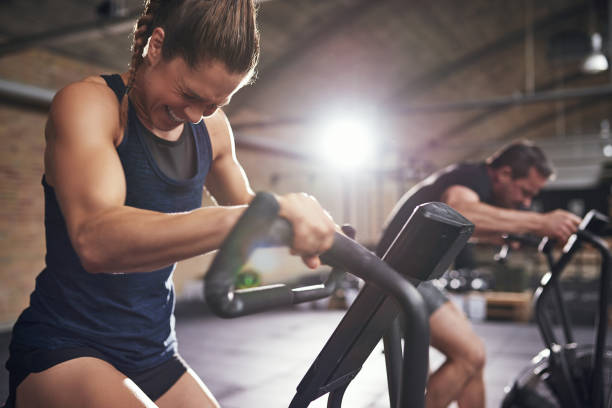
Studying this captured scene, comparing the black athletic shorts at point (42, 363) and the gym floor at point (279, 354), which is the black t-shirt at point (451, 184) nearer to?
the gym floor at point (279, 354)

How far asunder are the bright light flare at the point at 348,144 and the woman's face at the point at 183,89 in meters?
9.75

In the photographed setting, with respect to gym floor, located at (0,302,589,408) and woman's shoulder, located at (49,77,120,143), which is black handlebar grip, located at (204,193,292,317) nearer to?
woman's shoulder, located at (49,77,120,143)

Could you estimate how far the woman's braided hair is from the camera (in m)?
0.81

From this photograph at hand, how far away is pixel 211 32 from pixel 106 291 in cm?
50

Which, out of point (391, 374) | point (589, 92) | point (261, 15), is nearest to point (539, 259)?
point (589, 92)

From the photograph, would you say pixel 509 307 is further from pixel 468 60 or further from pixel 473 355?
pixel 468 60

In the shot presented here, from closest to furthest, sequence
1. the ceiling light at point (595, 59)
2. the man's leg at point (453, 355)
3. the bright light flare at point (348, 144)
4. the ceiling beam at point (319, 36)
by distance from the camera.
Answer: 1. the man's leg at point (453, 355)
2. the ceiling light at point (595, 59)
3. the ceiling beam at point (319, 36)
4. the bright light flare at point (348, 144)

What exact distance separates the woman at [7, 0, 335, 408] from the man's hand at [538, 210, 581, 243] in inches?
50.8

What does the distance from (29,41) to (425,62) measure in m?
6.89

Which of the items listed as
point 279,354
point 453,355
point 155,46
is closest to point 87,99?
point 155,46

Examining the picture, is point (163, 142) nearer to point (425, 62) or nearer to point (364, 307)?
point (364, 307)

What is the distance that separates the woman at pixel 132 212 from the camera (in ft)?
2.27

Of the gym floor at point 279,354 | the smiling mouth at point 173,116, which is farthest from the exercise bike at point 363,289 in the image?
the gym floor at point 279,354

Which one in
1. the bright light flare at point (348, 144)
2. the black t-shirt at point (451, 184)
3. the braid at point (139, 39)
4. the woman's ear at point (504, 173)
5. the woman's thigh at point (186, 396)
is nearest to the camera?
the braid at point (139, 39)
